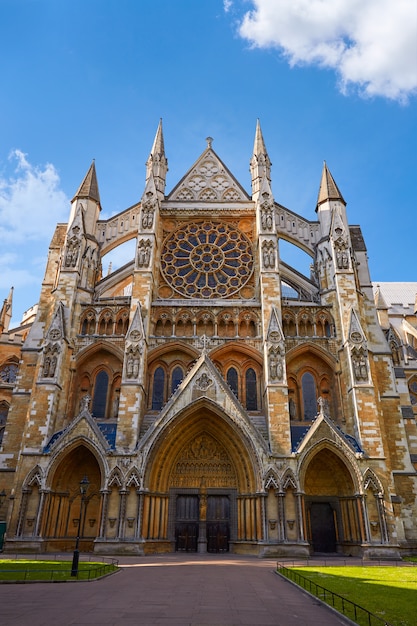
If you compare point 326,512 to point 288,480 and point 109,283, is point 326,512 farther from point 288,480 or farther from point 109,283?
point 109,283

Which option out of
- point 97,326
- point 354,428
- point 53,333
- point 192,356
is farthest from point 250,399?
point 53,333

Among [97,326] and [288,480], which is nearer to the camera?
[288,480]

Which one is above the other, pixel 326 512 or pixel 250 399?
pixel 250 399

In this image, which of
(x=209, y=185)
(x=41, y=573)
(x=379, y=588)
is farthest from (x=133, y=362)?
(x=379, y=588)

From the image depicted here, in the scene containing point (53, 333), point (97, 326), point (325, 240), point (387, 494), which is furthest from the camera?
point (325, 240)

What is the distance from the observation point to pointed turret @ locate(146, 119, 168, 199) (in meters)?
35.3

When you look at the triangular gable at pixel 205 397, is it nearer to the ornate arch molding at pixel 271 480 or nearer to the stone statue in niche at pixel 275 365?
the ornate arch molding at pixel 271 480

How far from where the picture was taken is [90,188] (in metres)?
34.5

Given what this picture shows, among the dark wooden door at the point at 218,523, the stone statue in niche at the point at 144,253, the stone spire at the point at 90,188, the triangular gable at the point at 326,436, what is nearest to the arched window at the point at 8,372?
the stone spire at the point at 90,188

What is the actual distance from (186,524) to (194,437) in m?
4.69

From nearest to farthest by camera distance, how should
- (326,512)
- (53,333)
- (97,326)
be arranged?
(326,512) < (53,333) < (97,326)

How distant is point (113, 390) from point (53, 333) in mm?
5050

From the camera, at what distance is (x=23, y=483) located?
24.1m

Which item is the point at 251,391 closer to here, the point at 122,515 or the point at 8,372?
the point at 122,515
